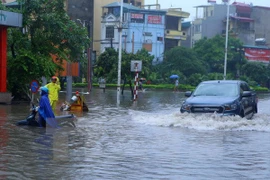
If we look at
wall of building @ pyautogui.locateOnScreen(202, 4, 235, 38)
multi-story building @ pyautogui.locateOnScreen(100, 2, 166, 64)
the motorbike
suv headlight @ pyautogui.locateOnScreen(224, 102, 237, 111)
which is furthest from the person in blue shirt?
wall of building @ pyautogui.locateOnScreen(202, 4, 235, 38)

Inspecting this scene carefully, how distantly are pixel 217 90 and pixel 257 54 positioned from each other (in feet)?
232

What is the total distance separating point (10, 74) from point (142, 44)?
5471cm

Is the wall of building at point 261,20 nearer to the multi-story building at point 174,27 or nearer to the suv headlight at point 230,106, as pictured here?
the multi-story building at point 174,27

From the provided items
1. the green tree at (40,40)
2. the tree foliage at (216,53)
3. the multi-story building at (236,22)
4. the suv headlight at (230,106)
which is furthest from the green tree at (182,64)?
the suv headlight at (230,106)

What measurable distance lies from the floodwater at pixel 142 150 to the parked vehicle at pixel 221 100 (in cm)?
29

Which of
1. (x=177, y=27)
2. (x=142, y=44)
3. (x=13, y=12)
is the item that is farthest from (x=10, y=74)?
(x=177, y=27)

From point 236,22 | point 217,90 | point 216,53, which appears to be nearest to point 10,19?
point 217,90

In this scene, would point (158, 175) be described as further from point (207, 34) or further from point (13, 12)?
point (207, 34)

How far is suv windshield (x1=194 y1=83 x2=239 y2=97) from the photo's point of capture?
18.5m

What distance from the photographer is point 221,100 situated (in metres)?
17.5

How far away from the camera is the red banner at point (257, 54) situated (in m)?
86.1

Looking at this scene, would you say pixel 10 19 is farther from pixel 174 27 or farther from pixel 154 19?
pixel 174 27

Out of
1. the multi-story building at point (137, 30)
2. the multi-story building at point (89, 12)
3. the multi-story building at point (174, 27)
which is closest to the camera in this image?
the multi-story building at point (89, 12)

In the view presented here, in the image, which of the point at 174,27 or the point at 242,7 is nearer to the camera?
the point at 174,27
